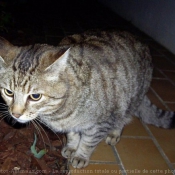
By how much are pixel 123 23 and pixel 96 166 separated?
4.98 meters

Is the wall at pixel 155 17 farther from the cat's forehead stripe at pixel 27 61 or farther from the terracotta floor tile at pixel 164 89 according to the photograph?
the cat's forehead stripe at pixel 27 61

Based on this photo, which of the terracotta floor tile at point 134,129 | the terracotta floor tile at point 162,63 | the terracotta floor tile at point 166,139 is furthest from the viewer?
the terracotta floor tile at point 162,63

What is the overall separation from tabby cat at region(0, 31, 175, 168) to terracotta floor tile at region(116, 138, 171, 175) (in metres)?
0.12

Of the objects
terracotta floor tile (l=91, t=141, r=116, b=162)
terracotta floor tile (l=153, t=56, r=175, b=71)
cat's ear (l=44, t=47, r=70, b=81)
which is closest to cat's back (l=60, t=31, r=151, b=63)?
cat's ear (l=44, t=47, r=70, b=81)

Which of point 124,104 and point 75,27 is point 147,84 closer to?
point 124,104

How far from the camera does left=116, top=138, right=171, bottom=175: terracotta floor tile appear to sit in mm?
2102

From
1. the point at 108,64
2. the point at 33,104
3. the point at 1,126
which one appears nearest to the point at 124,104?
the point at 108,64

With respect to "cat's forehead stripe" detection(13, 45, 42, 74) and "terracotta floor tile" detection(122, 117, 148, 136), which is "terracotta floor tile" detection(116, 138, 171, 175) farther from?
"cat's forehead stripe" detection(13, 45, 42, 74)

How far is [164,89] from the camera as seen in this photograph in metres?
3.34

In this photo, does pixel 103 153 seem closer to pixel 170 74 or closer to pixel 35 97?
pixel 35 97

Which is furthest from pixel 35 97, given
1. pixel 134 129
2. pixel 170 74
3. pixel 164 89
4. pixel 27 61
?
pixel 170 74

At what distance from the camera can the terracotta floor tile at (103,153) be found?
7.01 feet

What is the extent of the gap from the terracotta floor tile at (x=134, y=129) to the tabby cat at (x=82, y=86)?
0.13 meters

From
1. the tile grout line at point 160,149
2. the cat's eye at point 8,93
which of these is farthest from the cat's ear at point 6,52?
the tile grout line at point 160,149
